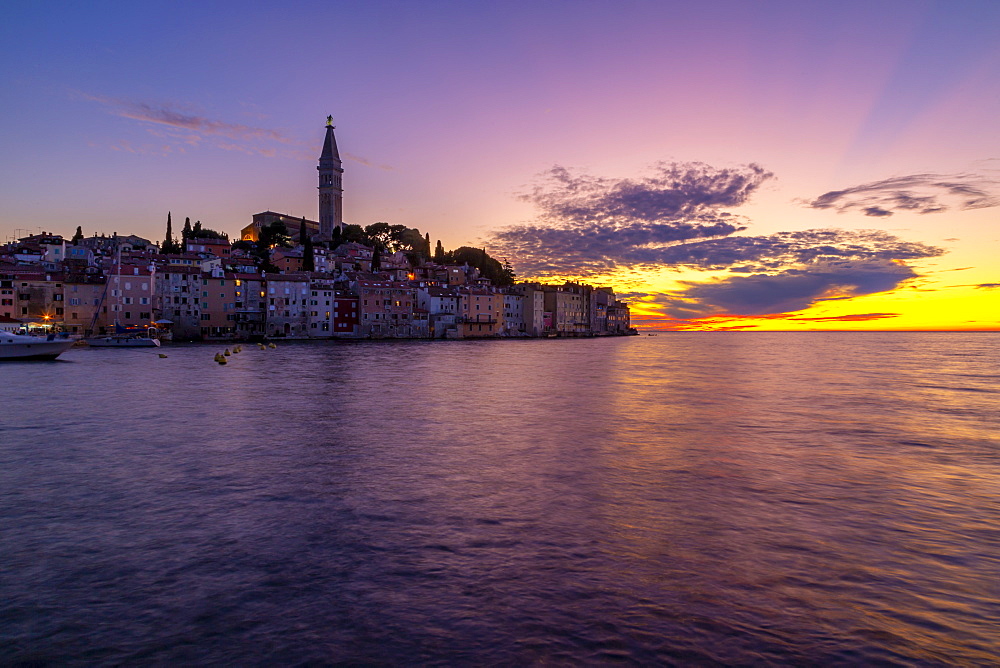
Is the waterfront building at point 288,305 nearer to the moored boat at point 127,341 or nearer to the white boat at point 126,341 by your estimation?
the moored boat at point 127,341

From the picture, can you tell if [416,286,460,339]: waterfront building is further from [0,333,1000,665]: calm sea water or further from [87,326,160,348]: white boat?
[0,333,1000,665]: calm sea water

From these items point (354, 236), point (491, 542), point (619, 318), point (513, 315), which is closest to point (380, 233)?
point (354, 236)

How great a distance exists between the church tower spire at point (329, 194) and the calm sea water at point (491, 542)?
5196 inches

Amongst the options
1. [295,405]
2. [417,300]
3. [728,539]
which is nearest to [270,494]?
[728,539]

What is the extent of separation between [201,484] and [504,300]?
100275 mm

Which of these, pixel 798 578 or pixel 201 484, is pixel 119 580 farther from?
pixel 798 578

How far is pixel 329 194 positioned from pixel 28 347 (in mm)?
109354

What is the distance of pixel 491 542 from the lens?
7.24 meters

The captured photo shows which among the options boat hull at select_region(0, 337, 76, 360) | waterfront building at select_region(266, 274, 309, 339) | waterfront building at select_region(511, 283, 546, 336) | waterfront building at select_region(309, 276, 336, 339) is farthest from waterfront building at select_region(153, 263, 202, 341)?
waterfront building at select_region(511, 283, 546, 336)

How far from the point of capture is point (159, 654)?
15.2 ft

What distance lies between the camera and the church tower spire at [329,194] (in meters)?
141

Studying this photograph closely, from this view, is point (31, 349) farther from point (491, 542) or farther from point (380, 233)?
point (380, 233)

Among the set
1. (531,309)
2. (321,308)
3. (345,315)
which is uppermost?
(531,309)

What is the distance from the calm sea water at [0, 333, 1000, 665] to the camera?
Answer: 4.91 meters
